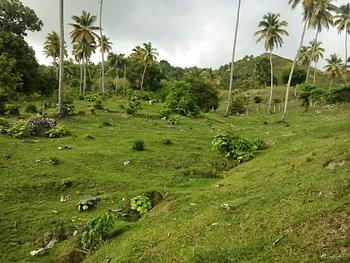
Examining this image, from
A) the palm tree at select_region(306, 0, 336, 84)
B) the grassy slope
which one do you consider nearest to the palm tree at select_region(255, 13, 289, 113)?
the palm tree at select_region(306, 0, 336, 84)

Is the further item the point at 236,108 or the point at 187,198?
the point at 236,108

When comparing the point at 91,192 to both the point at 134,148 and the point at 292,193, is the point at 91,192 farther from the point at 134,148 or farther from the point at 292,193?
the point at 292,193

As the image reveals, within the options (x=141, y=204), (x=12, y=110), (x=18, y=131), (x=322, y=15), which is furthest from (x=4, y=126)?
(x=322, y=15)

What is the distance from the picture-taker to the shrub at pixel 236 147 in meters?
27.6

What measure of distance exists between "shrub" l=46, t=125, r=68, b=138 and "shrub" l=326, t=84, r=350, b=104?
40142 millimetres

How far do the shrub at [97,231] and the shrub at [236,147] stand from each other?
12937 millimetres

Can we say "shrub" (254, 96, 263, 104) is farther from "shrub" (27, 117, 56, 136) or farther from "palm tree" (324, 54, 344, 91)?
"shrub" (27, 117, 56, 136)

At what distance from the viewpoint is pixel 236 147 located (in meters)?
29.0

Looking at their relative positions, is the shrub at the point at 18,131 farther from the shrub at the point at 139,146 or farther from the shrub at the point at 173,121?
the shrub at the point at 173,121

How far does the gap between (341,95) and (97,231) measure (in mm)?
51816

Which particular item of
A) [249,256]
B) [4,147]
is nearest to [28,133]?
[4,147]

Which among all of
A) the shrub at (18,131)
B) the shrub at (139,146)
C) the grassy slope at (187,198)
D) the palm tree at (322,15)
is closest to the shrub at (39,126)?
the shrub at (18,131)

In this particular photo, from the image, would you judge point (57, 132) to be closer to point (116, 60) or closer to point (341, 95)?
point (341, 95)

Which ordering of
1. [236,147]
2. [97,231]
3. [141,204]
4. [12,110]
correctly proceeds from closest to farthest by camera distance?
1. [97,231]
2. [141,204]
3. [236,147]
4. [12,110]
